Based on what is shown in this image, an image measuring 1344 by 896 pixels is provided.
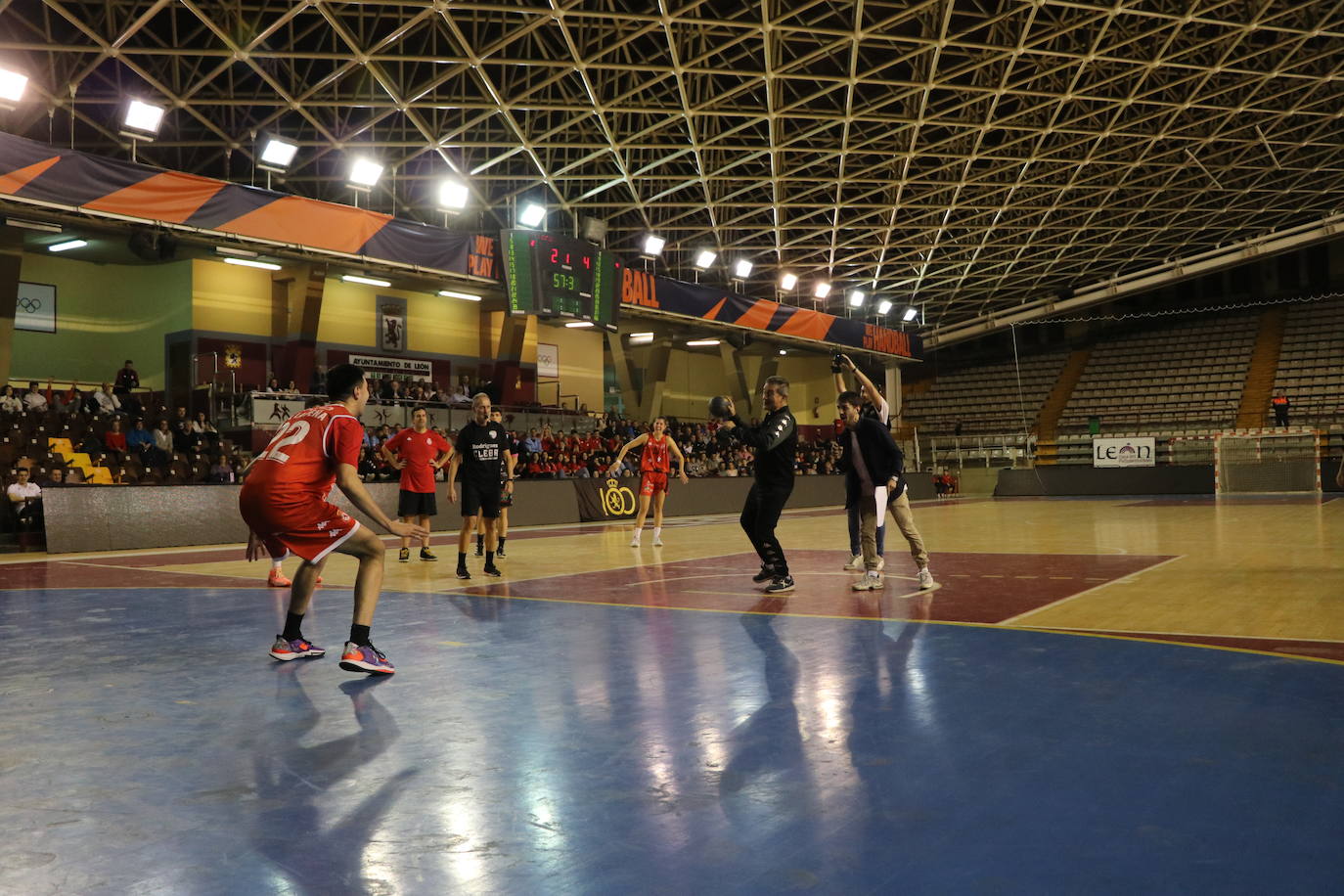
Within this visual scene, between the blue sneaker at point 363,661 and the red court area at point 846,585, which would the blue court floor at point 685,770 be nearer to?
the blue sneaker at point 363,661

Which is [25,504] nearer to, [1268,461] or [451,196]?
[451,196]

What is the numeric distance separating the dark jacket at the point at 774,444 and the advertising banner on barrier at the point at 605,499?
52.4 feet

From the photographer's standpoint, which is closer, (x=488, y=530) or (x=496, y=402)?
(x=488, y=530)

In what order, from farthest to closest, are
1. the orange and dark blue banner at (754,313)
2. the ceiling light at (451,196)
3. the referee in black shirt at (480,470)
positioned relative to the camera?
the orange and dark blue banner at (754,313), the ceiling light at (451,196), the referee in black shirt at (480,470)

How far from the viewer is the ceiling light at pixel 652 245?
33.0 metres

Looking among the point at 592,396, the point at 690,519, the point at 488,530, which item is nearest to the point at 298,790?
the point at 488,530

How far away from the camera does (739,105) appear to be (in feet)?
91.9

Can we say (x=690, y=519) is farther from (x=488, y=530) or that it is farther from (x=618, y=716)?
(x=618, y=716)

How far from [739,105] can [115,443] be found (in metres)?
17.8

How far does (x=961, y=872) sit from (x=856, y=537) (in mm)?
8543

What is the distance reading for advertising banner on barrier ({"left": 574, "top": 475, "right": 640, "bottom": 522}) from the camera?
25500 mm

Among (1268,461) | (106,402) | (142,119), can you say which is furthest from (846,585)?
(1268,461)

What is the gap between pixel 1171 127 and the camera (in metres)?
30.0

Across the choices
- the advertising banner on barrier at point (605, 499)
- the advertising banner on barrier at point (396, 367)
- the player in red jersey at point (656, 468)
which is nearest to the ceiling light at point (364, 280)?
the advertising banner on barrier at point (396, 367)
